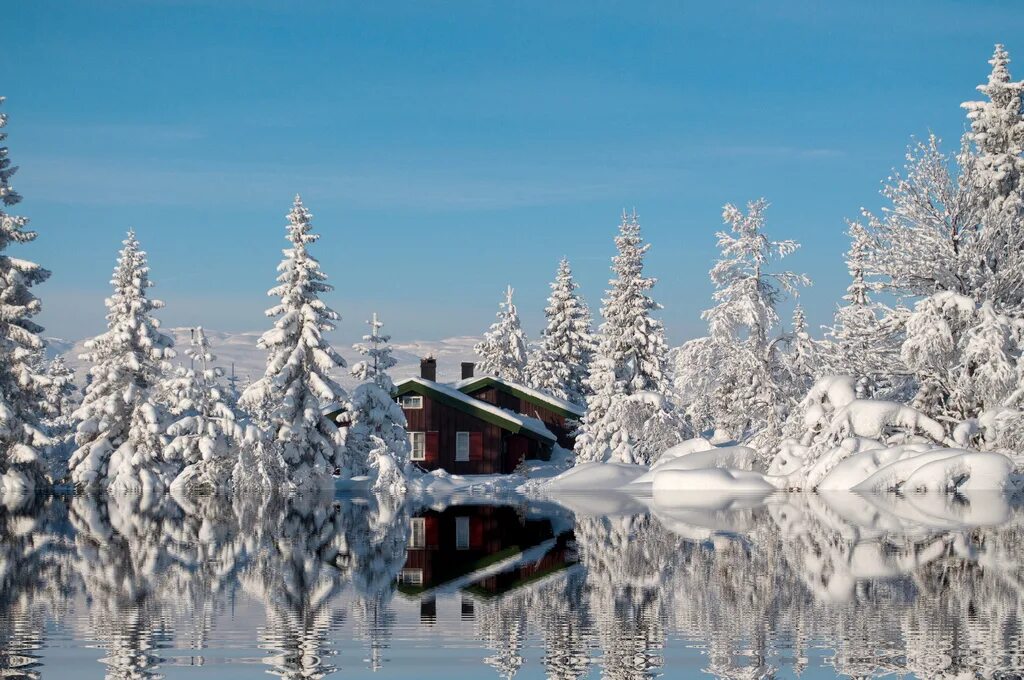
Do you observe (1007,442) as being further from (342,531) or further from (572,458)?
(572,458)

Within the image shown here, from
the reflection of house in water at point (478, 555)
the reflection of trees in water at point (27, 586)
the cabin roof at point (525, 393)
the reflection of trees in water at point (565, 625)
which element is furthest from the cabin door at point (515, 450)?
the reflection of trees in water at point (565, 625)

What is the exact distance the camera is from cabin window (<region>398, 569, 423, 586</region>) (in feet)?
55.1

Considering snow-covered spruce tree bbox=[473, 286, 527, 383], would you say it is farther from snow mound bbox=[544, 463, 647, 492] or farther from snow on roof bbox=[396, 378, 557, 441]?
snow mound bbox=[544, 463, 647, 492]

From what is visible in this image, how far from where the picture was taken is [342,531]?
26.3 meters

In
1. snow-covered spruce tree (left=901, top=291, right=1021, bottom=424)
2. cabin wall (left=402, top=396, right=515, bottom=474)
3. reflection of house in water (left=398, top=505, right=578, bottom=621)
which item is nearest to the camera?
reflection of house in water (left=398, top=505, right=578, bottom=621)

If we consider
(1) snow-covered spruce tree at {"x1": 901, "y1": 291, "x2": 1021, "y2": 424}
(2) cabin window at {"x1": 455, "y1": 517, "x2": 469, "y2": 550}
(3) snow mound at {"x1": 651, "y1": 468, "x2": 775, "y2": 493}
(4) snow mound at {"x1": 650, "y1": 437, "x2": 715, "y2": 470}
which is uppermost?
(1) snow-covered spruce tree at {"x1": 901, "y1": 291, "x2": 1021, "y2": 424}

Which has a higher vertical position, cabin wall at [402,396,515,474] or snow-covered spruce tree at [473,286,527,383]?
snow-covered spruce tree at [473,286,527,383]

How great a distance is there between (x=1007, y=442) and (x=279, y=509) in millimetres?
22933

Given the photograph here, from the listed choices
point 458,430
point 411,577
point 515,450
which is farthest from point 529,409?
point 411,577

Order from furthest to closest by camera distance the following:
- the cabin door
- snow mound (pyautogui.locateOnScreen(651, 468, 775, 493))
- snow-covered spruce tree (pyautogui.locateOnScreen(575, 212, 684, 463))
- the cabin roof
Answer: the cabin roof, the cabin door, snow-covered spruce tree (pyautogui.locateOnScreen(575, 212, 684, 463)), snow mound (pyautogui.locateOnScreen(651, 468, 775, 493))

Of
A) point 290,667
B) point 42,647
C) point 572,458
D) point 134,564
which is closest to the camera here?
point 290,667

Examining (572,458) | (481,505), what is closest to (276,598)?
(481,505)

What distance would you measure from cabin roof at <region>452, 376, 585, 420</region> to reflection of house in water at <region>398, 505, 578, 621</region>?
35.1 m

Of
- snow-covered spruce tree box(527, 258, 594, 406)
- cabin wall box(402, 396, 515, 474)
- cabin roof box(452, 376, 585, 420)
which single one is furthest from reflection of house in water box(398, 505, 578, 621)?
snow-covered spruce tree box(527, 258, 594, 406)
